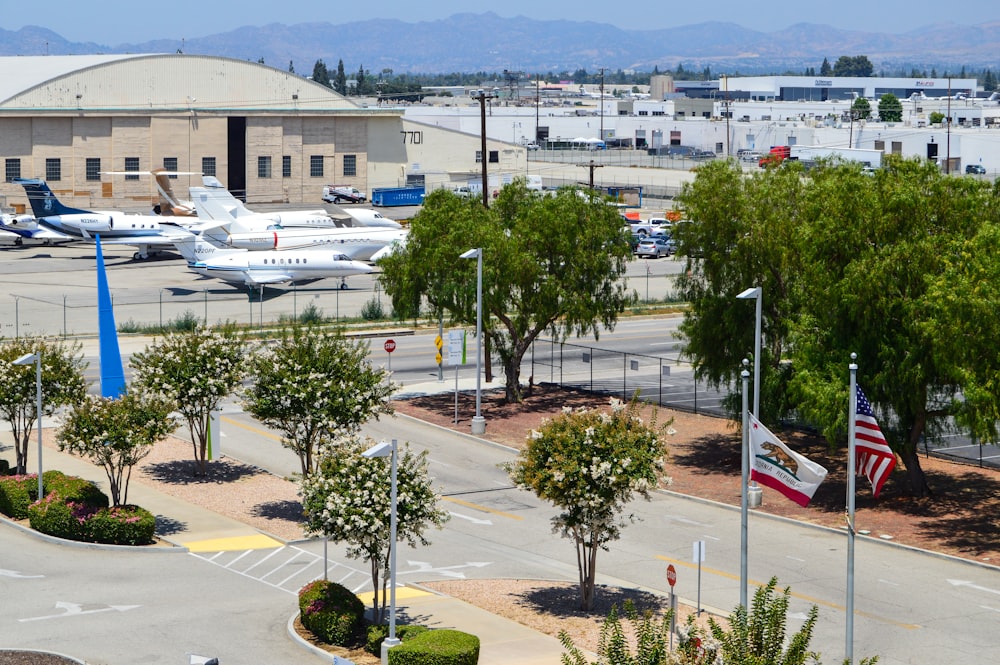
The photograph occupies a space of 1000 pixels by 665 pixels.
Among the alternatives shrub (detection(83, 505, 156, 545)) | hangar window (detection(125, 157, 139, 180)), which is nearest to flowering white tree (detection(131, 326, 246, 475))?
shrub (detection(83, 505, 156, 545))

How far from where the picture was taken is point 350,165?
121625 millimetres

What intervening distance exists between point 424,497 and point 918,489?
1657 centimetres

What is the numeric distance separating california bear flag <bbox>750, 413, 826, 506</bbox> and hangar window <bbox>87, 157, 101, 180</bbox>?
93.2 m

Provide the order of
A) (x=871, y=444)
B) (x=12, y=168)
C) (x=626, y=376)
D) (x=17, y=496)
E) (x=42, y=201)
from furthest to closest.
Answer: (x=12, y=168) → (x=42, y=201) → (x=626, y=376) → (x=17, y=496) → (x=871, y=444)

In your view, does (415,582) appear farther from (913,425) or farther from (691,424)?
(691,424)

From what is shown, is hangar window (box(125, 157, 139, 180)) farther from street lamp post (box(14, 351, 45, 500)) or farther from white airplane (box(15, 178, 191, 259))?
street lamp post (box(14, 351, 45, 500))

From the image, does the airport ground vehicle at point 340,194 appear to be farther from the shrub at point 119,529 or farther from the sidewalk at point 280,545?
the shrub at point 119,529

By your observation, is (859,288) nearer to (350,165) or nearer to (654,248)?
(654,248)

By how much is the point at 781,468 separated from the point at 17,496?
1969cm

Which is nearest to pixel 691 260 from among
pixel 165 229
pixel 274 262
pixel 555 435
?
pixel 555 435

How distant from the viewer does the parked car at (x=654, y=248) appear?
9269 cm

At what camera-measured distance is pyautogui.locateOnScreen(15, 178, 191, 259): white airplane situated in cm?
9000

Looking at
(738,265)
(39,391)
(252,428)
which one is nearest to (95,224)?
(252,428)

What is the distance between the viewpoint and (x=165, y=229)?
9012 cm
